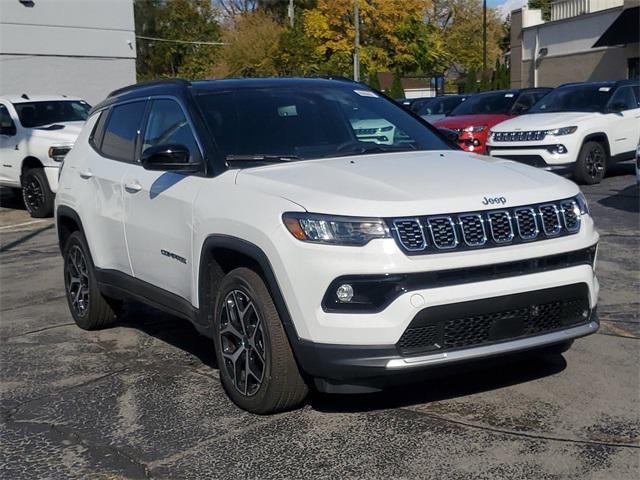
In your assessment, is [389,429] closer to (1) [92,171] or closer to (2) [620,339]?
(2) [620,339]

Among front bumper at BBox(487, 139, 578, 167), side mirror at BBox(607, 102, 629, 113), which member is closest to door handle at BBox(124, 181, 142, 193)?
front bumper at BBox(487, 139, 578, 167)

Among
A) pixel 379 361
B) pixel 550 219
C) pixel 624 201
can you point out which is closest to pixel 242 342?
pixel 379 361

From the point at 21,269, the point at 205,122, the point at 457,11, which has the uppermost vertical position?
the point at 457,11

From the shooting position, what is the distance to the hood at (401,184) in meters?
4.25

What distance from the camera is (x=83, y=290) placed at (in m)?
6.88

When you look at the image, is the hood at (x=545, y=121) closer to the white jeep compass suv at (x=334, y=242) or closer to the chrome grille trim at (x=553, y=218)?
the white jeep compass suv at (x=334, y=242)

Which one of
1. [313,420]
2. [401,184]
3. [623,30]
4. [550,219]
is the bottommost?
[313,420]

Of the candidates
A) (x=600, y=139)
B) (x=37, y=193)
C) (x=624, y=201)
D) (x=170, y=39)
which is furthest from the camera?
(x=170, y=39)

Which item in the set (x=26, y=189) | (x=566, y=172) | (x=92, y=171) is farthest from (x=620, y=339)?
(x=26, y=189)

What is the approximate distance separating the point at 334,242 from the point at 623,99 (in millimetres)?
11966

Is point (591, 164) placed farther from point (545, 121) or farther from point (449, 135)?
point (449, 135)

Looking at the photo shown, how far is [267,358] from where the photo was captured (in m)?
4.51

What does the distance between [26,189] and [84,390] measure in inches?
373

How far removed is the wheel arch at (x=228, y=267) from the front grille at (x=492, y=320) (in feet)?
1.99
